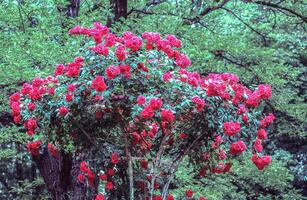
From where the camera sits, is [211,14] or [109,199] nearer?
[109,199]

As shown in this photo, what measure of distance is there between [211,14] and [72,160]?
3.34m

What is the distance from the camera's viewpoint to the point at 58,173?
7.26m

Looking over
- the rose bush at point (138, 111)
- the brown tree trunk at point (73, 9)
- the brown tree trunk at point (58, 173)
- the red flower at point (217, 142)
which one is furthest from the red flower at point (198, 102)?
the brown tree trunk at point (73, 9)

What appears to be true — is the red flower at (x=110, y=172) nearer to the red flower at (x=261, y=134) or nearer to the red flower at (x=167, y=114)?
the red flower at (x=167, y=114)

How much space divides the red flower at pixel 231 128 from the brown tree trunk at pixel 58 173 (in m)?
3.29

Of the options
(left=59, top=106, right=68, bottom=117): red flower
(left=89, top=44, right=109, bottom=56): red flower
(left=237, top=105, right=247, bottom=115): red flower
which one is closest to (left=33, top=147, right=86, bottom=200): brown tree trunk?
(left=59, top=106, right=68, bottom=117): red flower

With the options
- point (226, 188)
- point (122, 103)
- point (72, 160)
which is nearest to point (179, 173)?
point (226, 188)

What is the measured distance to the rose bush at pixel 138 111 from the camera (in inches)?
174

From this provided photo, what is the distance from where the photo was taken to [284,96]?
8.14 meters

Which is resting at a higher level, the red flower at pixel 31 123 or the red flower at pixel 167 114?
the red flower at pixel 167 114

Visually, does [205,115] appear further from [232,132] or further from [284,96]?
[284,96]

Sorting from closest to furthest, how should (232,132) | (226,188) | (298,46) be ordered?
1. (232,132)
2. (226,188)
3. (298,46)

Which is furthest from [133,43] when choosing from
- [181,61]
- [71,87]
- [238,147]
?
[238,147]

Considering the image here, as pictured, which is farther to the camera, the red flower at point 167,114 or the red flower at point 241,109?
the red flower at point 241,109
